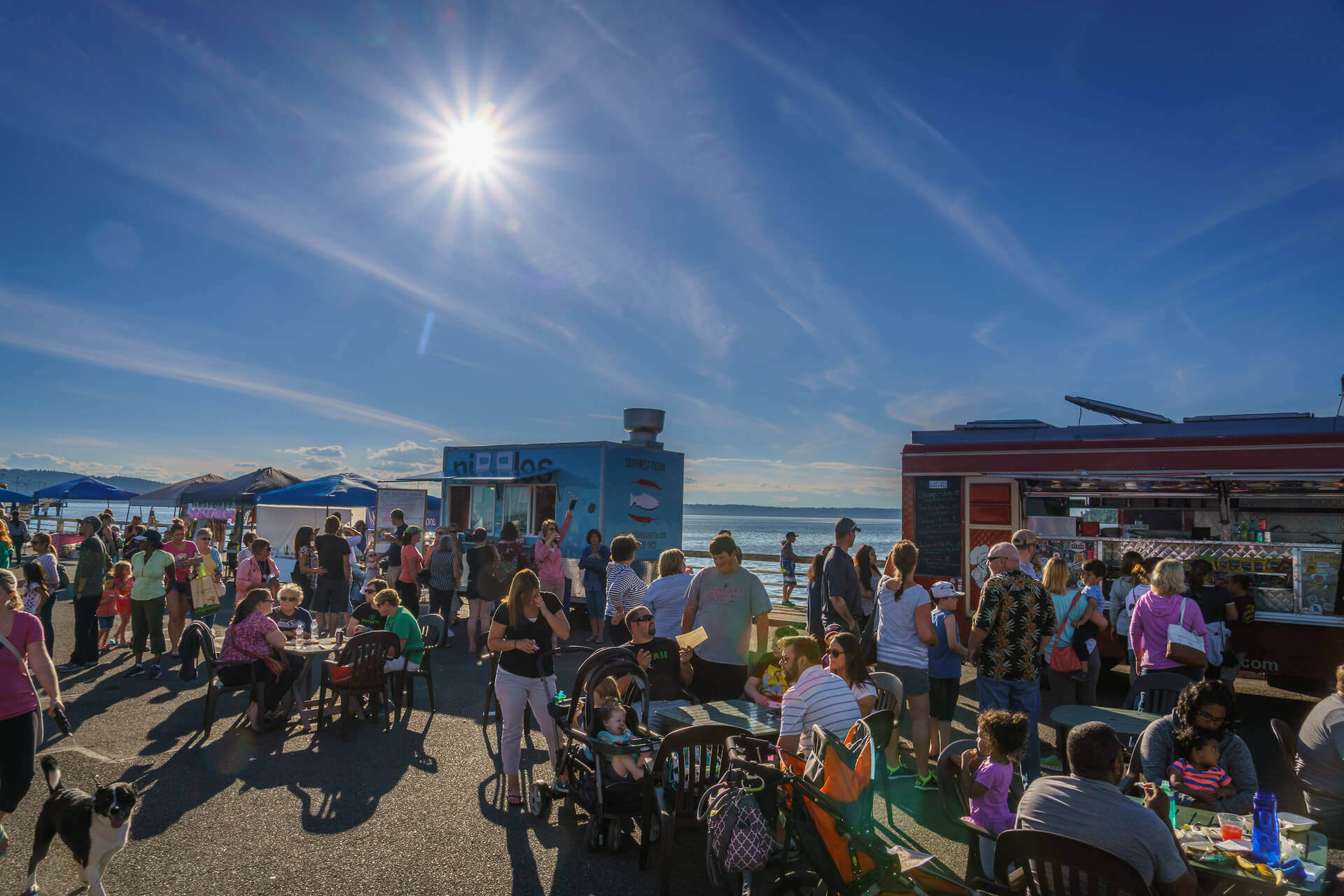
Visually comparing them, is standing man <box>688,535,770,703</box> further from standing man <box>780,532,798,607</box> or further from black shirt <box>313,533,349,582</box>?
standing man <box>780,532,798,607</box>

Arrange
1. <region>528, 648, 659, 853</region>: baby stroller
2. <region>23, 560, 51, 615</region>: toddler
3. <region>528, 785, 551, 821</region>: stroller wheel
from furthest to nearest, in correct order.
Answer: <region>23, 560, 51, 615</region>: toddler → <region>528, 785, 551, 821</region>: stroller wheel → <region>528, 648, 659, 853</region>: baby stroller

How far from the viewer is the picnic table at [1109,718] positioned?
4.44m

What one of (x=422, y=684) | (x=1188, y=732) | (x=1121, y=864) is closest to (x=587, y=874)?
(x=1121, y=864)

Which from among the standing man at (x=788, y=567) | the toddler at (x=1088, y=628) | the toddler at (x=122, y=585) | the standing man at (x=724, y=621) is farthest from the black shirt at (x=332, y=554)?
the standing man at (x=788, y=567)

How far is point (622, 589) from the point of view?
6.61 metres

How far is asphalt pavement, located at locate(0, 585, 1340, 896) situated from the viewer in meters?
3.73

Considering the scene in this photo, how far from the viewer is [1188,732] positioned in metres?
3.56

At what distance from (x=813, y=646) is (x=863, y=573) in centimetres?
366

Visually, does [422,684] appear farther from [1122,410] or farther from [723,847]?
[1122,410]

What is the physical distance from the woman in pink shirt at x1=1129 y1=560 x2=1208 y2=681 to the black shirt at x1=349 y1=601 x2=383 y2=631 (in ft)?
21.0

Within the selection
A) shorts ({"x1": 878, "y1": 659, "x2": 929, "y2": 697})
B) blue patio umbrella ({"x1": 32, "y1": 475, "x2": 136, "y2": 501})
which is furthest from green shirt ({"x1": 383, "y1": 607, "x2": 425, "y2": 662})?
blue patio umbrella ({"x1": 32, "y1": 475, "x2": 136, "y2": 501})

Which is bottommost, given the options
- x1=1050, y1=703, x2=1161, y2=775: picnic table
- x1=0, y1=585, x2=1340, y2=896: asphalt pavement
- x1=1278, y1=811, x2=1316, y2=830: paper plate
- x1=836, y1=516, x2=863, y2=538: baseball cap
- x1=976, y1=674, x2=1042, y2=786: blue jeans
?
x1=0, y1=585, x2=1340, y2=896: asphalt pavement

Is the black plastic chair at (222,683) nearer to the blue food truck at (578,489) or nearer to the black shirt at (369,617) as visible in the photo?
the black shirt at (369,617)

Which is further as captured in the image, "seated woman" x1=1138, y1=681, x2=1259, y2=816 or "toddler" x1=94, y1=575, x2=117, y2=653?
"toddler" x1=94, y1=575, x2=117, y2=653
